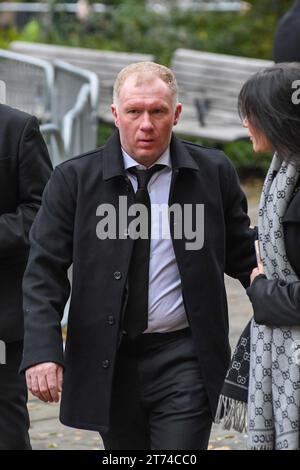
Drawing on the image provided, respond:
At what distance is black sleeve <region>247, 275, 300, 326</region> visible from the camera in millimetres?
4215

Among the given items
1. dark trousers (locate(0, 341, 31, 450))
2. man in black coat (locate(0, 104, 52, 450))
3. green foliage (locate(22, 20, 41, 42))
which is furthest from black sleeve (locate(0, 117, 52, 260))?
green foliage (locate(22, 20, 41, 42))

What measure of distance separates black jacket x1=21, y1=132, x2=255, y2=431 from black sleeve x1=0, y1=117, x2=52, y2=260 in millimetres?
442

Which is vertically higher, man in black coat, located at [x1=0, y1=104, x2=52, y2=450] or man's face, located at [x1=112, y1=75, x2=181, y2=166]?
man's face, located at [x1=112, y1=75, x2=181, y2=166]

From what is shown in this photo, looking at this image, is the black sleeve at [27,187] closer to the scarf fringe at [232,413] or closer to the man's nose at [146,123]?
the man's nose at [146,123]

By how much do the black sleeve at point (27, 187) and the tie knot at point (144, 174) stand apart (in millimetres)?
678

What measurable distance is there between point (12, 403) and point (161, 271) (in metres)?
1.02

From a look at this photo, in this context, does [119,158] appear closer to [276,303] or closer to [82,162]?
[82,162]

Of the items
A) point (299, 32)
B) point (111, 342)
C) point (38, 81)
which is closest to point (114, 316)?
point (111, 342)

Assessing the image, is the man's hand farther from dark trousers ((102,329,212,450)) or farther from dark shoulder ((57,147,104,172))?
dark shoulder ((57,147,104,172))

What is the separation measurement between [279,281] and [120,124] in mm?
860

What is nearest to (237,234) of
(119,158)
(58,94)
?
(119,158)

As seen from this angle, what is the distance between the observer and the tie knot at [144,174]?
4730 millimetres

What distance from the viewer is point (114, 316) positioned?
464 cm

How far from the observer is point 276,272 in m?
4.34
